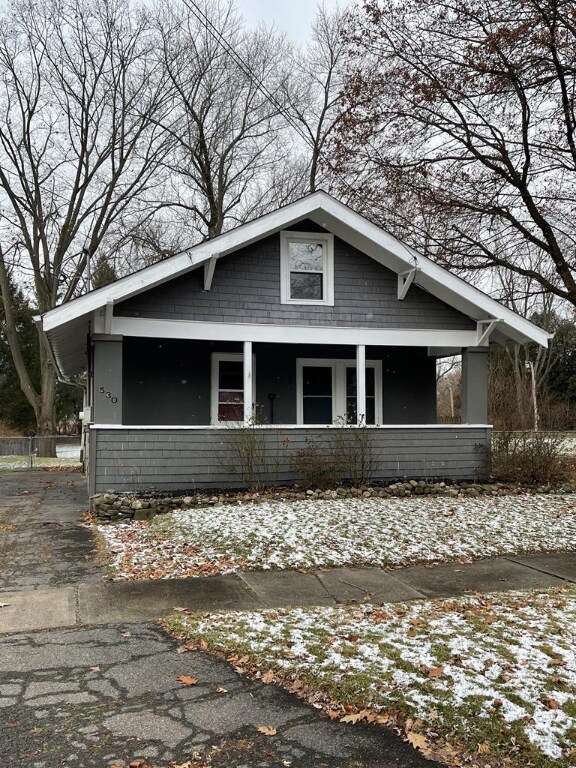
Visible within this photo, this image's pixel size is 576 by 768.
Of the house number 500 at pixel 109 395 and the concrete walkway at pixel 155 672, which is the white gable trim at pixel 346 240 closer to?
the house number 500 at pixel 109 395

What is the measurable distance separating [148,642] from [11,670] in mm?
944

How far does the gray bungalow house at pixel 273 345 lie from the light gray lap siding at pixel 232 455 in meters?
0.02

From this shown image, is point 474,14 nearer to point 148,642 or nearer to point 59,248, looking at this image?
point 148,642

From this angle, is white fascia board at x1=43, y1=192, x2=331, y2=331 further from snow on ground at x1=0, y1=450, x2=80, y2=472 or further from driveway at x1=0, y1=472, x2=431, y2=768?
snow on ground at x1=0, y1=450, x2=80, y2=472

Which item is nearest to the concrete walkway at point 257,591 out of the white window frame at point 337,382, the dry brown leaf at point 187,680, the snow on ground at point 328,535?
the snow on ground at point 328,535

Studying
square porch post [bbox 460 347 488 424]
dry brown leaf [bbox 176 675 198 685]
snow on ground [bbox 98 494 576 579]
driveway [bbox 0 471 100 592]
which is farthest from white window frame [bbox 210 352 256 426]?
dry brown leaf [bbox 176 675 198 685]

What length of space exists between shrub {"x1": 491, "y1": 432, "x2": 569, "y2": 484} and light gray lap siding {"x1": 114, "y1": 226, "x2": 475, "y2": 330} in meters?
2.39

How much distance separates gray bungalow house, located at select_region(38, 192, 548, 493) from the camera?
34.1 ft

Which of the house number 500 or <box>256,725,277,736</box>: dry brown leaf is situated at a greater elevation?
the house number 500

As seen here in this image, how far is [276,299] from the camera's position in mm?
11453

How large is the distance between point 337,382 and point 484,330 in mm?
3238

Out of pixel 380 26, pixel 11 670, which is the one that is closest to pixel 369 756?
pixel 11 670

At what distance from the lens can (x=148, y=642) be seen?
4.69 m

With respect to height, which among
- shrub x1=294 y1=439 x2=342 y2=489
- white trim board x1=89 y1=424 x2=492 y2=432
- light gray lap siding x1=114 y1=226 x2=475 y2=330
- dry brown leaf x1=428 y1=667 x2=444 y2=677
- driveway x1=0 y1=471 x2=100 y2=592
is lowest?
driveway x1=0 y1=471 x2=100 y2=592
